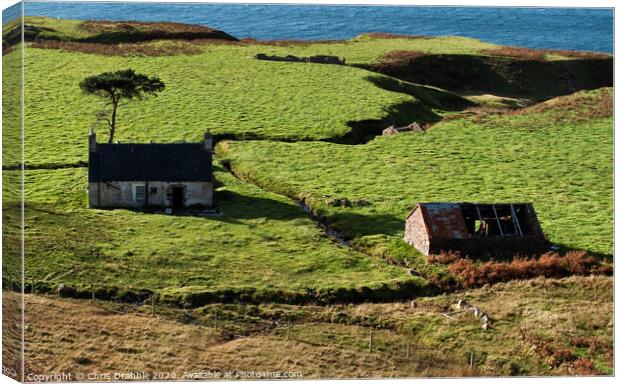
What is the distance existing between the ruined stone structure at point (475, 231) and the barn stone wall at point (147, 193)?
986 cm

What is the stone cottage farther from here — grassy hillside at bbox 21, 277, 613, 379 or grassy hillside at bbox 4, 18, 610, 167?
grassy hillside at bbox 21, 277, 613, 379

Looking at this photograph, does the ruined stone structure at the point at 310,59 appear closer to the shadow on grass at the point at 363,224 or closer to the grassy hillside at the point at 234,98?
the grassy hillside at the point at 234,98

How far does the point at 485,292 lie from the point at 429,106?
22056 millimetres

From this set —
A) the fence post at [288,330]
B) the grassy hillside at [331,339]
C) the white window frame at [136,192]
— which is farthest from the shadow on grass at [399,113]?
the fence post at [288,330]

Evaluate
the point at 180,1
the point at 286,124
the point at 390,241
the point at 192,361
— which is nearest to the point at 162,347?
the point at 192,361

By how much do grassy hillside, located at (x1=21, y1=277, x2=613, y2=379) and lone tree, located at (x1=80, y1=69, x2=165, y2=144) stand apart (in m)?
20.1

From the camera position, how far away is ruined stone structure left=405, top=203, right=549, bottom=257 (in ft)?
133

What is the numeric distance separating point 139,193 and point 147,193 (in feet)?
1.16

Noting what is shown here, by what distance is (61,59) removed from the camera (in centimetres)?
4850

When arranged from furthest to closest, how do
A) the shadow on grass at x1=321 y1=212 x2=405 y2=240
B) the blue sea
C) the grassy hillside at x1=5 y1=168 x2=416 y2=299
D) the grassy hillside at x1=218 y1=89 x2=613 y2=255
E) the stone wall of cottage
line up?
the grassy hillside at x1=218 y1=89 x2=613 y2=255 < the shadow on grass at x1=321 y1=212 x2=405 y2=240 < the stone wall of cottage < the grassy hillside at x1=5 y1=168 x2=416 y2=299 < the blue sea

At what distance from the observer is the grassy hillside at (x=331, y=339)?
29622 millimetres

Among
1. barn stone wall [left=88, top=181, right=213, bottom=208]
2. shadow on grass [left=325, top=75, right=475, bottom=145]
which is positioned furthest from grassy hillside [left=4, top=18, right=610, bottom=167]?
barn stone wall [left=88, top=181, right=213, bottom=208]

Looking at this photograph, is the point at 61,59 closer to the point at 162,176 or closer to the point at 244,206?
the point at 162,176

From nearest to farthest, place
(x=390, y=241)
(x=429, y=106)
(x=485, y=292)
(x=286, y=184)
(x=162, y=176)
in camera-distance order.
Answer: (x=485, y=292) → (x=390, y=241) → (x=162, y=176) → (x=286, y=184) → (x=429, y=106)
